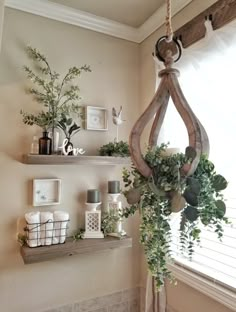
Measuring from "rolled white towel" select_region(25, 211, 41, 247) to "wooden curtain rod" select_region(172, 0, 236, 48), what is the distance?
58.4 inches

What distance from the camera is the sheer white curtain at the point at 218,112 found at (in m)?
1.34

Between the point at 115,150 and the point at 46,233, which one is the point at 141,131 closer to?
the point at 115,150

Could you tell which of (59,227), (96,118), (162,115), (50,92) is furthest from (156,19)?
(59,227)

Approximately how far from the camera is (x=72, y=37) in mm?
1894

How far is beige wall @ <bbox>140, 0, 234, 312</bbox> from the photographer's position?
1.45 metres

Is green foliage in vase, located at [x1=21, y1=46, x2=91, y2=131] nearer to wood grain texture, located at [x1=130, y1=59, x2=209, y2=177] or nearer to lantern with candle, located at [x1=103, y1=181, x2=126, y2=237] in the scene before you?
lantern with candle, located at [x1=103, y1=181, x2=126, y2=237]

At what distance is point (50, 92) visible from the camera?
171cm

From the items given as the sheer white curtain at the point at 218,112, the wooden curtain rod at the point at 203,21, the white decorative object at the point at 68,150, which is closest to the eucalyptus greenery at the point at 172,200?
the sheer white curtain at the point at 218,112

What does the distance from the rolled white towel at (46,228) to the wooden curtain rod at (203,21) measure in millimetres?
1440

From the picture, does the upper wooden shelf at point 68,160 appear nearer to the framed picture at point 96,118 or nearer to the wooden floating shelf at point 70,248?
the framed picture at point 96,118

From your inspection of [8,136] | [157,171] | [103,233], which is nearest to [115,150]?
[103,233]

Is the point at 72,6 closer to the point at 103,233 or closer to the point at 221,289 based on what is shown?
the point at 103,233

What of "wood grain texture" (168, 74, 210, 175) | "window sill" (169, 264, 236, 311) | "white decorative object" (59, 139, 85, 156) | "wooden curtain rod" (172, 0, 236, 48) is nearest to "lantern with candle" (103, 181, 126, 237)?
"white decorative object" (59, 139, 85, 156)

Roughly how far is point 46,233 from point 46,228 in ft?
0.10
